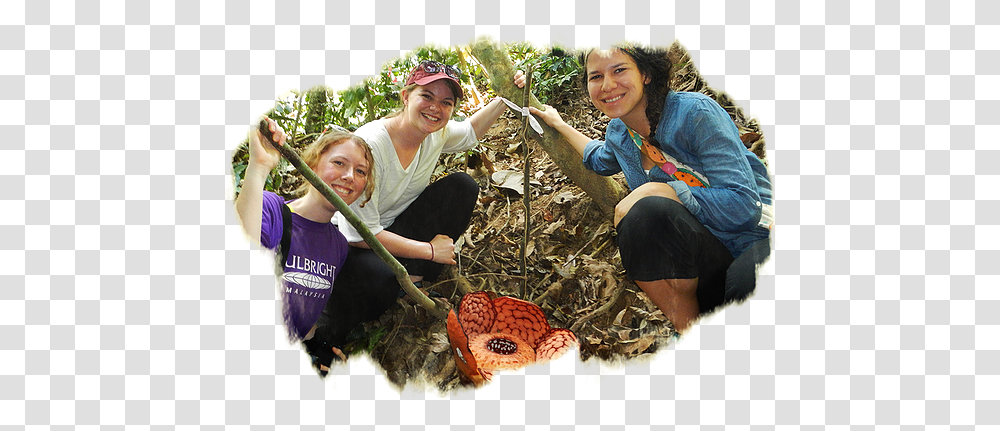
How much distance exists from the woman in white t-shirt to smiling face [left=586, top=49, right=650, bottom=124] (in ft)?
1.25

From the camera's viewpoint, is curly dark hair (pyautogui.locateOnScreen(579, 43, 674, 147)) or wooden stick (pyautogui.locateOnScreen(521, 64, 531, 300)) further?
wooden stick (pyautogui.locateOnScreen(521, 64, 531, 300))

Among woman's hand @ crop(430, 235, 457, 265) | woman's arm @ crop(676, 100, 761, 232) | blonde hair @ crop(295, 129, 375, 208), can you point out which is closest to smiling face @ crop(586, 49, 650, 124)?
woman's arm @ crop(676, 100, 761, 232)

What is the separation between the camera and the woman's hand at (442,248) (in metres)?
3.08

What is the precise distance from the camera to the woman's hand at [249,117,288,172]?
9.73 ft

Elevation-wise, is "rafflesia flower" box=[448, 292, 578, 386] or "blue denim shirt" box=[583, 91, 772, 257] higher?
"blue denim shirt" box=[583, 91, 772, 257]

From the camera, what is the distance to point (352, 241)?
3061 mm

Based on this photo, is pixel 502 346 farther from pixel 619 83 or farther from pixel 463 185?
pixel 619 83

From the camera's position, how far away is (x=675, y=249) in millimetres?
2793

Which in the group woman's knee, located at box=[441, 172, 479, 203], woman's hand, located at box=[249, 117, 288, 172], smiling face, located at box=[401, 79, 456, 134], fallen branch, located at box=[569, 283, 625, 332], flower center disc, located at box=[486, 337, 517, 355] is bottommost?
flower center disc, located at box=[486, 337, 517, 355]

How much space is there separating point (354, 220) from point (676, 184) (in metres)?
1.45

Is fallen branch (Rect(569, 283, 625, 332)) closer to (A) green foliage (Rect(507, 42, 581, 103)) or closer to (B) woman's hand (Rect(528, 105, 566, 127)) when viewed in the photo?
(B) woman's hand (Rect(528, 105, 566, 127))

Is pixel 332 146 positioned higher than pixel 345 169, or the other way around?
pixel 332 146

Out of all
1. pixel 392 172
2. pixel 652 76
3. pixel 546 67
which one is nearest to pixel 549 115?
pixel 546 67

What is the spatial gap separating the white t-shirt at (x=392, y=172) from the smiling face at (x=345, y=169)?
1.9 inches
